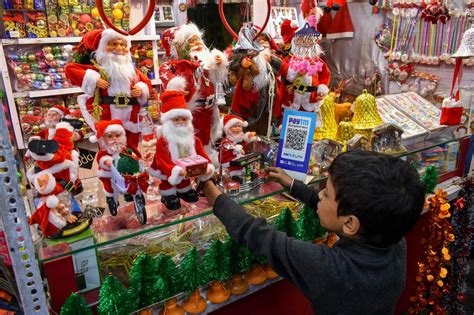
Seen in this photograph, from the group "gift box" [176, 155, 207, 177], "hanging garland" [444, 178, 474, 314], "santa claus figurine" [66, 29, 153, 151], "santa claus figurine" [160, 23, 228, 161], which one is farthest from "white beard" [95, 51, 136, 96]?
"hanging garland" [444, 178, 474, 314]

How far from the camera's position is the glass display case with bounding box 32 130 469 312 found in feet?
2.78

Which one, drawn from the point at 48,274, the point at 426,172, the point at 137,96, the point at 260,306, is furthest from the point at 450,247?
the point at 48,274

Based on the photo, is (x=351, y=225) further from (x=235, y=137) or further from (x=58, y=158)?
(x=58, y=158)

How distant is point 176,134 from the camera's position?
3.31ft

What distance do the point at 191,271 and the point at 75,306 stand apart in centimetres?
29

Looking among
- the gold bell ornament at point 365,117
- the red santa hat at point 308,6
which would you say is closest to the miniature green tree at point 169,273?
the gold bell ornament at point 365,117

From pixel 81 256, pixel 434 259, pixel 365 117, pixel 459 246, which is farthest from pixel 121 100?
pixel 459 246

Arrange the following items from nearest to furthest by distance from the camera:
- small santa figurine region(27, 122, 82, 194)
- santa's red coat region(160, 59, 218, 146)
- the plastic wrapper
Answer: small santa figurine region(27, 122, 82, 194)
santa's red coat region(160, 59, 218, 146)
the plastic wrapper

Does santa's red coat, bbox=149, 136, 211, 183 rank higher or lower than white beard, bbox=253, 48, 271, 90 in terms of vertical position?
lower

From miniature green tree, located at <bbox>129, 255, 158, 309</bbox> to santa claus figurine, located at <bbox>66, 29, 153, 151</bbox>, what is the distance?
17.3 inches

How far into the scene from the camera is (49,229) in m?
0.86

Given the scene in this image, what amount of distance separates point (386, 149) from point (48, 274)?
1.22 m

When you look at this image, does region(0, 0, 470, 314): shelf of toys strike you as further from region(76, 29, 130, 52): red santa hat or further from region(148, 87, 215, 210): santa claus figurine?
region(76, 29, 130, 52): red santa hat

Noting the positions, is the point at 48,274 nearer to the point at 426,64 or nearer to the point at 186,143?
the point at 186,143
